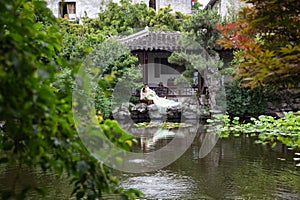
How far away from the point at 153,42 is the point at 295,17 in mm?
12167

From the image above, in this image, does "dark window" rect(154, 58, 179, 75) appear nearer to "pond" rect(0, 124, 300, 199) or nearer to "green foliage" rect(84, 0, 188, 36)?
"green foliage" rect(84, 0, 188, 36)

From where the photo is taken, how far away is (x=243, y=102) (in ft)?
39.0

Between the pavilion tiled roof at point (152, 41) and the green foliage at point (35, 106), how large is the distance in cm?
1205

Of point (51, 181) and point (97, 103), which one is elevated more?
point (97, 103)

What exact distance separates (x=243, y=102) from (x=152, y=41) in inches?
171

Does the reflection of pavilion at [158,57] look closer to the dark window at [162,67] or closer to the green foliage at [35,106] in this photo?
the dark window at [162,67]

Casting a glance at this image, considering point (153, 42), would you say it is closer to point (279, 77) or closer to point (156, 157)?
point (156, 157)

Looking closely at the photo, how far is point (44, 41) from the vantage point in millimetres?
1308

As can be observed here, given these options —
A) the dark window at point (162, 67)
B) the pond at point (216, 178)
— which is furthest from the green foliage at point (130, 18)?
the pond at point (216, 178)

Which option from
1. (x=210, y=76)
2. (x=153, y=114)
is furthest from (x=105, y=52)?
(x=210, y=76)

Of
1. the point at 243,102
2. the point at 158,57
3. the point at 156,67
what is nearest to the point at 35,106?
the point at 243,102

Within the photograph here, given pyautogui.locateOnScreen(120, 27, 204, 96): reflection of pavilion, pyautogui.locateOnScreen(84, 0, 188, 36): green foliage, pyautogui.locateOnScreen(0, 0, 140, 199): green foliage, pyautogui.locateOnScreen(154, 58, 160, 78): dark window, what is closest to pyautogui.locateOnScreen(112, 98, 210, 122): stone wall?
pyautogui.locateOnScreen(120, 27, 204, 96): reflection of pavilion

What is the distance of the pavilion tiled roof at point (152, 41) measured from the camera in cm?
1359

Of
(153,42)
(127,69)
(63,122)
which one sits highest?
(153,42)
